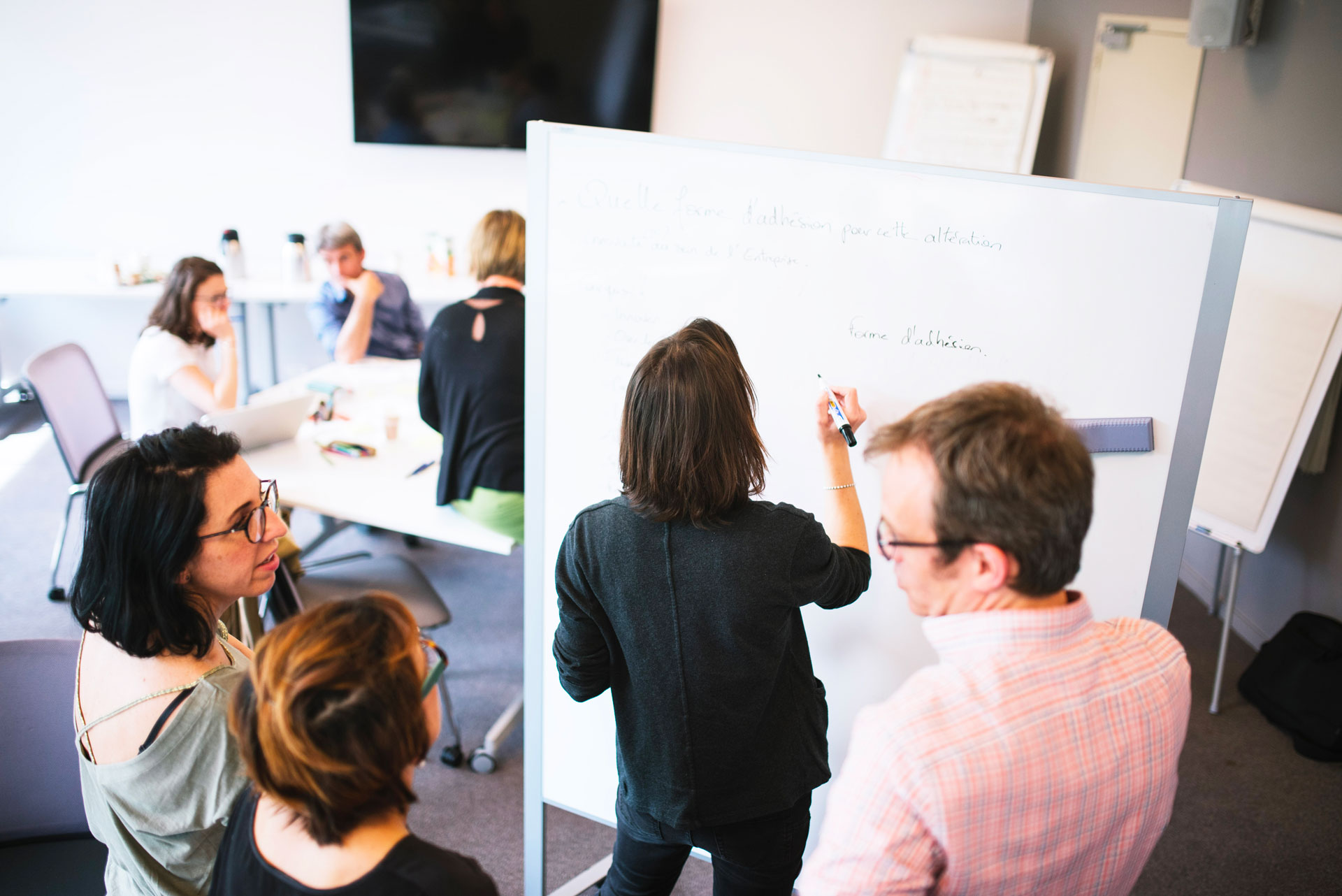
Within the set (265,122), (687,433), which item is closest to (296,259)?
(265,122)

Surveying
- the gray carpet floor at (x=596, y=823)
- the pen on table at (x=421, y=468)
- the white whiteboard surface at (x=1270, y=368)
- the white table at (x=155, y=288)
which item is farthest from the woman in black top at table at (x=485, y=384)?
the white whiteboard surface at (x=1270, y=368)

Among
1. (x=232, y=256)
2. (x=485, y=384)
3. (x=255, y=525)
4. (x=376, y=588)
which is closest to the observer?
(x=255, y=525)

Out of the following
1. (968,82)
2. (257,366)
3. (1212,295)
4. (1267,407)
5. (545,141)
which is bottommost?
(257,366)

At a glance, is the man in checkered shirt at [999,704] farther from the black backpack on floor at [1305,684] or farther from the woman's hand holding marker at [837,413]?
the black backpack on floor at [1305,684]

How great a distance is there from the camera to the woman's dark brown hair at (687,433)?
1146mm

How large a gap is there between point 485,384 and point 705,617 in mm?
1302

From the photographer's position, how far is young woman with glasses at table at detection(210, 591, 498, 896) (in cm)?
85

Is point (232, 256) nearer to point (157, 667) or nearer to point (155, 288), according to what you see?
point (155, 288)

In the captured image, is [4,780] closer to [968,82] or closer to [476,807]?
[476,807]

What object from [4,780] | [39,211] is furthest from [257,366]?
[4,780]

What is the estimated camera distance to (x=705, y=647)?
1237 millimetres

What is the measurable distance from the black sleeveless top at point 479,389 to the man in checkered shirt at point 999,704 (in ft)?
5.12

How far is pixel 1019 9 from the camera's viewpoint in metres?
4.96

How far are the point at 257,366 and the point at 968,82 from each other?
4.21m
